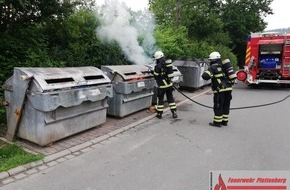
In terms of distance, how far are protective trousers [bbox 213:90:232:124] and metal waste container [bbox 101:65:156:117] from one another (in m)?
1.84

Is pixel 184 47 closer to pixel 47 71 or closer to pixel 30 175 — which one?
pixel 47 71

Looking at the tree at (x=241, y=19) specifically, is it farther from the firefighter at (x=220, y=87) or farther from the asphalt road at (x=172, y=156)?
the asphalt road at (x=172, y=156)

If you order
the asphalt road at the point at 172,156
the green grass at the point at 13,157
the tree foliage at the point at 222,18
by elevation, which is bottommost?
the asphalt road at the point at 172,156

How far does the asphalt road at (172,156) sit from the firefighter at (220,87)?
294 mm

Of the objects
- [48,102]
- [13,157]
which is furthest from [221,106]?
[13,157]

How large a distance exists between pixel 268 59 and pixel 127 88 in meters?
8.46

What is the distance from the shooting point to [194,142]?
550 cm

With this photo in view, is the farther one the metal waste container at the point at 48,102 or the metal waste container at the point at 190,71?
the metal waste container at the point at 190,71

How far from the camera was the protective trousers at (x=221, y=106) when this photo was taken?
21.8 feet

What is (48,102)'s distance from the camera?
180 inches

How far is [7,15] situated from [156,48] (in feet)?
17.2

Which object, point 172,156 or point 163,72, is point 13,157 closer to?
point 172,156

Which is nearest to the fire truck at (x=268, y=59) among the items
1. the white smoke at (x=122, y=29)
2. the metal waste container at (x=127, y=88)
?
the white smoke at (x=122, y=29)

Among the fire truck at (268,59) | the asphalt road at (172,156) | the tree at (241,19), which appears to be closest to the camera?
the asphalt road at (172,156)
